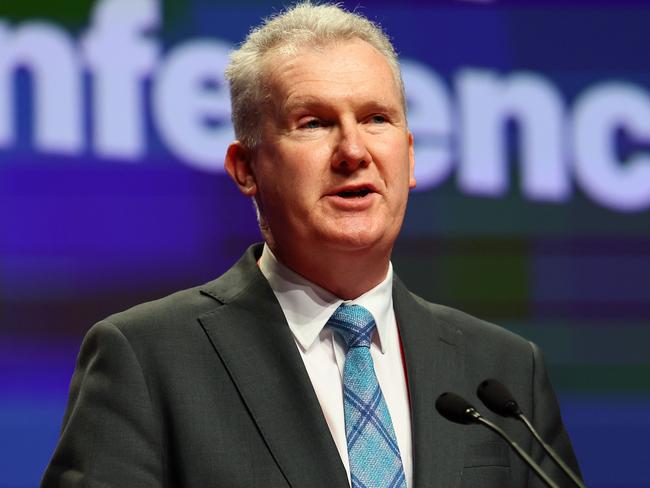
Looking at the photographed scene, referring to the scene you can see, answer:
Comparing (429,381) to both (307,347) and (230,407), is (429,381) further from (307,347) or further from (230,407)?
(230,407)

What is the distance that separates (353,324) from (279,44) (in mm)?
577

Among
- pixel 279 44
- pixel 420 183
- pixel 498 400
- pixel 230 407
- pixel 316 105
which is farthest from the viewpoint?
pixel 420 183

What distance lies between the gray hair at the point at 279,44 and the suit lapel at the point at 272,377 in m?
0.32

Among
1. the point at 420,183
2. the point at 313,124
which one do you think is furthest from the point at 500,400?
the point at 420,183

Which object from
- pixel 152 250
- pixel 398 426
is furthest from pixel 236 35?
pixel 398 426

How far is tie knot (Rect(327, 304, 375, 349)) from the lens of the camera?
2229mm

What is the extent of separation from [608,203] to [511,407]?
215 centimetres

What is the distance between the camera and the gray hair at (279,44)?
7.55 ft

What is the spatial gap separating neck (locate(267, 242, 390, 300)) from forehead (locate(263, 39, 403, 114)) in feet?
0.97

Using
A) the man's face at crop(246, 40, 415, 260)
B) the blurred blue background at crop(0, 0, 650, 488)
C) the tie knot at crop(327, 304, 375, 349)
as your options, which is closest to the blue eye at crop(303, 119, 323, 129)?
the man's face at crop(246, 40, 415, 260)

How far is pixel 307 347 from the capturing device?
7.29 feet

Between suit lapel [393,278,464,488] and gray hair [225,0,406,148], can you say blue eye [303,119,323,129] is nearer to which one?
gray hair [225,0,406,148]

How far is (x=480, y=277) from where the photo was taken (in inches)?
150

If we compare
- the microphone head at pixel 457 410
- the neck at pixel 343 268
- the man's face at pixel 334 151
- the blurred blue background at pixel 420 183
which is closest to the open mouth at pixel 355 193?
the man's face at pixel 334 151
